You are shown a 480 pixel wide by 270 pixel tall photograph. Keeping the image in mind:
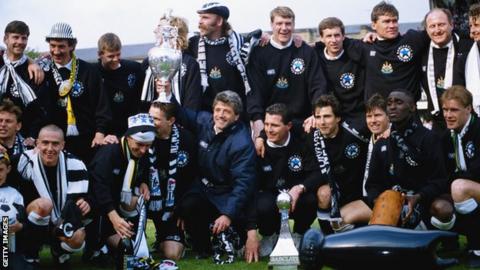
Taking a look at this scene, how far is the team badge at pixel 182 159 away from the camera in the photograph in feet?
23.0

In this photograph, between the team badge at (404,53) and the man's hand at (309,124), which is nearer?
the man's hand at (309,124)

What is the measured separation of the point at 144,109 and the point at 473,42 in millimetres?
3633

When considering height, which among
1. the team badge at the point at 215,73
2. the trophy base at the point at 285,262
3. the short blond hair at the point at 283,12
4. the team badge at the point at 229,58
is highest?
the short blond hair at the point at 283,12

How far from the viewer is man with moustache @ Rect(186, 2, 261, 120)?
7547 millimetres

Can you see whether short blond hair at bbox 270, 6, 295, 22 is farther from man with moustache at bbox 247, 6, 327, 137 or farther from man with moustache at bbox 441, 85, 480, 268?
man with moustache at bbox 441, 85, 480, 268

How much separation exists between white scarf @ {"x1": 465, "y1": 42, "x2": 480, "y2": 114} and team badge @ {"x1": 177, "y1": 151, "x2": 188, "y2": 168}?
2930 mm

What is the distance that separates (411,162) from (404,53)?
1.49 m

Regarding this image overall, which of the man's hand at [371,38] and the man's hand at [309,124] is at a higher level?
the man's hand at [371,38]

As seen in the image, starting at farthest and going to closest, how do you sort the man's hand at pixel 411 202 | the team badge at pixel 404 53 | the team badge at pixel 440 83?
the team badge at pixel 404 53
the team badge at pixel 440 83
the man's hand at pixel 411 202

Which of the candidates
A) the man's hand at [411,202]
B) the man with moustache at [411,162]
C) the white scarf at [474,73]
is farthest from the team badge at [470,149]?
Result: the white scarf at [474,73]

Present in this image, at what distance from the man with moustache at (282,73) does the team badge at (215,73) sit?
0.35 metres

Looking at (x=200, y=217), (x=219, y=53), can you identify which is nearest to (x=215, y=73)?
(x=219, y=53)

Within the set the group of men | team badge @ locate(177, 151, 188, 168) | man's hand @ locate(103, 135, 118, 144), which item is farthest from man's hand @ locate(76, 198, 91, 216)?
team badge @ locate(177, 151, 188, 168)

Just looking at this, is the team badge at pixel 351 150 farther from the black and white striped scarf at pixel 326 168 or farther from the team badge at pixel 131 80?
the team badge at pixel 131 80
